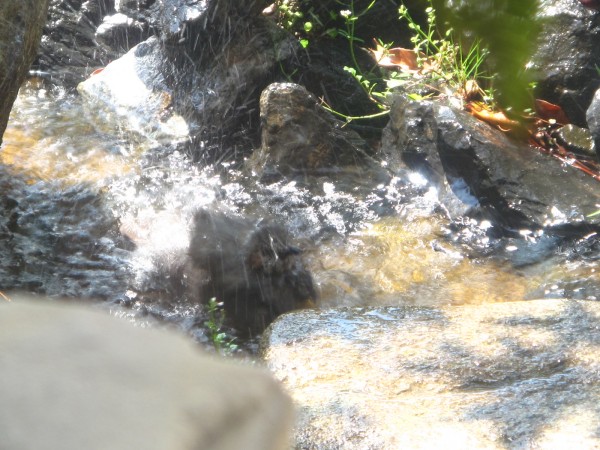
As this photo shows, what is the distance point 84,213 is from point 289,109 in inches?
61.0

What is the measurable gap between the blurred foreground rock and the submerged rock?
4314mm

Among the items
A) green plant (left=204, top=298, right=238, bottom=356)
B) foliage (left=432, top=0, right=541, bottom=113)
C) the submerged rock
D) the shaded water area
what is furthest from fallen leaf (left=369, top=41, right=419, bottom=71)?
foliage (left=432, top=0, right=541, bottom=113)

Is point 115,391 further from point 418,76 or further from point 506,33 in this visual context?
point 418,76

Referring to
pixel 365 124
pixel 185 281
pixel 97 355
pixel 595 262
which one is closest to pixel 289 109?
pixel 365 124

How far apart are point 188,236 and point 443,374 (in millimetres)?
2032

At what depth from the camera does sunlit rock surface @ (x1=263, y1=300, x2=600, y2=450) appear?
87.7 inches

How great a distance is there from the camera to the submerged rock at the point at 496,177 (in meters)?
4.77

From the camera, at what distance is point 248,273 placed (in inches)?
164

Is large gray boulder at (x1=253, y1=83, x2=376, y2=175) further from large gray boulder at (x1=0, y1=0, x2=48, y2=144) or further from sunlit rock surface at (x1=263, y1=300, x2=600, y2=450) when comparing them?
sunlit rock surface at (x1=263, y1=300, x2=600, y2=450)

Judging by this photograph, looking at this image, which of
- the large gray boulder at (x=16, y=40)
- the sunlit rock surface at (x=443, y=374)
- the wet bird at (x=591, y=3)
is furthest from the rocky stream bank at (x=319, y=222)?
the large gray boulder at (x=16, y=40)

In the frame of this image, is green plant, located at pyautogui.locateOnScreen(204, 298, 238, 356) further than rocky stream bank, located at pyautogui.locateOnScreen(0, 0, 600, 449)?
Yes

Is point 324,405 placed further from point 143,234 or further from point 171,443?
point 143,234

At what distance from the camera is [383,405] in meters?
2.41

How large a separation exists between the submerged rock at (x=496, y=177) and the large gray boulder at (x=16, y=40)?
8.41 feet
